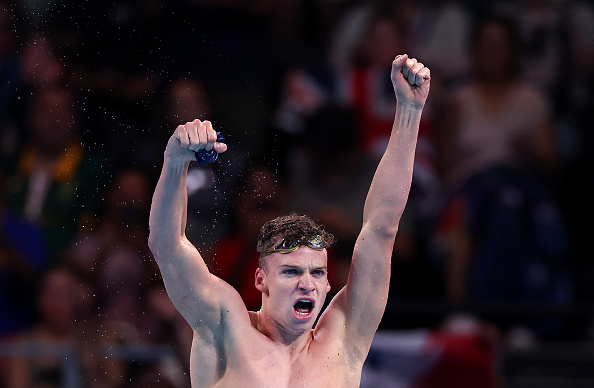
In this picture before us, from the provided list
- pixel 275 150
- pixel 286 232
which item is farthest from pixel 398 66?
pixel 275 150

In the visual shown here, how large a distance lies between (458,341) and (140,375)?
2.46 meters

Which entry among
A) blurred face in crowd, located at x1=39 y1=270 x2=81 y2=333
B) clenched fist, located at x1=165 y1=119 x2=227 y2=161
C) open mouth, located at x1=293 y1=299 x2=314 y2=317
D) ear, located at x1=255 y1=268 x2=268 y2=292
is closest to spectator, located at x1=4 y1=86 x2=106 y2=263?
Answer: blurred face in crowd, located at x1=39 y1=270 x2=81 y2=333

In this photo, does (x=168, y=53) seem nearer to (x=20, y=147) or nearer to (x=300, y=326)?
(x=20, y=147)

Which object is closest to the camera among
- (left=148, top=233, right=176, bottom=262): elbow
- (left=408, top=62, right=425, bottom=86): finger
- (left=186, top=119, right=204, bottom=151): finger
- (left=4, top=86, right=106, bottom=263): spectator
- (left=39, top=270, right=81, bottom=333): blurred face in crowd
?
(left=186, top=119, right=204, bottom=151): finger

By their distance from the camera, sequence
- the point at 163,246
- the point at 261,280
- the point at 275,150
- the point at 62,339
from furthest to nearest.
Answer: the point at 62,339 < the point at 275,150 < the point at 261,280 < the point at 163,246

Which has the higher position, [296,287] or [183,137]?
[183,137]

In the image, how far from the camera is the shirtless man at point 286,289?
13.8ft

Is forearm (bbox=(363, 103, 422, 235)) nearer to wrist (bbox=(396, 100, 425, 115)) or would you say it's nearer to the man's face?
wrist (bbox=(396, 100, 425, 115))

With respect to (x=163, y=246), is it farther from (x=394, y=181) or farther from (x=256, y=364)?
(x=394, y=181)

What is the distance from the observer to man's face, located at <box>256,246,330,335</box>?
4.32m

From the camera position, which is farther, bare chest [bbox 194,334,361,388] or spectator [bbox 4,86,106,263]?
spectator [bbox 4,86,106,263]

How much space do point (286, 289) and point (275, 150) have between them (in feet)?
8.67

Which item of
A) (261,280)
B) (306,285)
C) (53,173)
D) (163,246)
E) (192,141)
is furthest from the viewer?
(53,173)

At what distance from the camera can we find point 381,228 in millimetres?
4492
